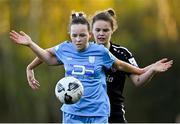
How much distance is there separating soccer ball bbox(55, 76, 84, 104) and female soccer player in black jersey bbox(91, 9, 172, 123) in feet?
2.44

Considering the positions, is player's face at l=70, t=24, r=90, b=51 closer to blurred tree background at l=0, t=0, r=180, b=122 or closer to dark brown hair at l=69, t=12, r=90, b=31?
dark brown hair at l=69, t=12, r=90, b=31

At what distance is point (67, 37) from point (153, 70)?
66.0 feet

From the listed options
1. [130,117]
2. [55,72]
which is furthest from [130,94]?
[55,72]

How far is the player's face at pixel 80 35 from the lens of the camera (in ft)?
23.7

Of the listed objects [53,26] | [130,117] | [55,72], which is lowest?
[130,117]

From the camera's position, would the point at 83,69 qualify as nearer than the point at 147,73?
Yes

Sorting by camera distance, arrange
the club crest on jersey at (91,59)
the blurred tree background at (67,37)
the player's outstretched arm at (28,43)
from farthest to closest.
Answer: the blurred tree background at (67,37) → the player's outstretched arm at (28,43) → the club crest on jersey at (91,59)

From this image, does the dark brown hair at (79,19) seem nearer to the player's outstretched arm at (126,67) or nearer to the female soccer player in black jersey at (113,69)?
the female soccer player in black jersey at (113,69)

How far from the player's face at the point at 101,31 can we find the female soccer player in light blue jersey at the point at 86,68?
0.97 feet

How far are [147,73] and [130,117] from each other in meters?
20.3

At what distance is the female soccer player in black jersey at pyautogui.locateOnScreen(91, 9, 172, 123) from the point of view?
770 centimetres

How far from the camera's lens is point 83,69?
7227mm

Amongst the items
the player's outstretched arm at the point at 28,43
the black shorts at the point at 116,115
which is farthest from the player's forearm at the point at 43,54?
the black shorts at the point at 116,115

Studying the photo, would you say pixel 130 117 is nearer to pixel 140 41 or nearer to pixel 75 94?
pixel 140 41
